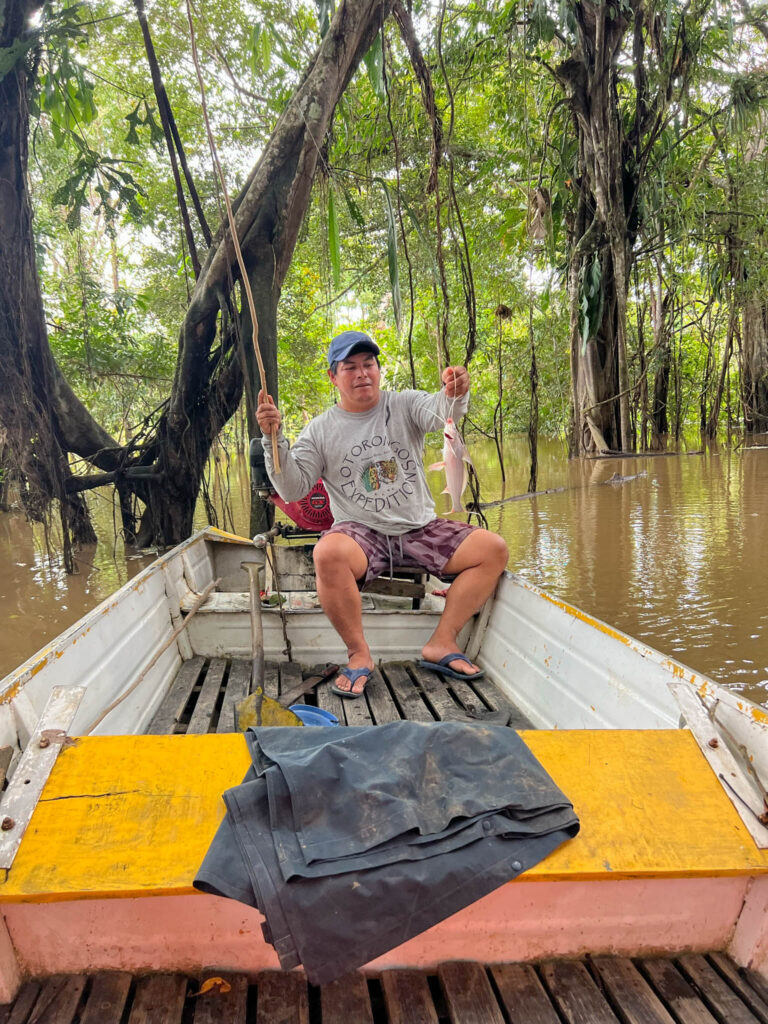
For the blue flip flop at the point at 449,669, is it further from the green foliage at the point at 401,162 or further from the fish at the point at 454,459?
the green foliage at the point at 401,162

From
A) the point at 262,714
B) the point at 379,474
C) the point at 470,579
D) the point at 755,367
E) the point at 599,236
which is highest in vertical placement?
the point at 599,236

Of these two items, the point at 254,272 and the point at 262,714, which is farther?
the point at 254,272

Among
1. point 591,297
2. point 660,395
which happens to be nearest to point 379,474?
point 591,297

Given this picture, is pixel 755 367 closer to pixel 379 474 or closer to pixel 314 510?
pixel 314 510

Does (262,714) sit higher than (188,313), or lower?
lower

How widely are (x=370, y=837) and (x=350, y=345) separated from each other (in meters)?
2.14

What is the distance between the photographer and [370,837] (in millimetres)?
1209

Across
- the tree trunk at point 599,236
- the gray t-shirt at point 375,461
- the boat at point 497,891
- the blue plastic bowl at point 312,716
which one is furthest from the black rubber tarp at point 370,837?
the tree trunk at point 599,236

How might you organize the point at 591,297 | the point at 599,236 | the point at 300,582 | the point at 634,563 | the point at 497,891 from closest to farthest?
1. the point at 497,891
2. the point at 300,582
3. the point at 634,563
4. the point at 599,236
5. the point at 591,297

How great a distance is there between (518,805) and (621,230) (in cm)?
925

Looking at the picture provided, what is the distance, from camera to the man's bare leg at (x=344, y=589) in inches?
104

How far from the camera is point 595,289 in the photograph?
9.38 meters

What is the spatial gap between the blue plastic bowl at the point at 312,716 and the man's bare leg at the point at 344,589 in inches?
13.3

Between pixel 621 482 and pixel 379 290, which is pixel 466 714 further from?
pixel 379 290
